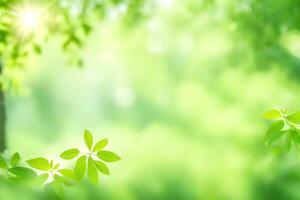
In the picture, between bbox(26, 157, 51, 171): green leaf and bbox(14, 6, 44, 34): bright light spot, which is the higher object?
bbox(14, 6, 44, 34): bright light spot

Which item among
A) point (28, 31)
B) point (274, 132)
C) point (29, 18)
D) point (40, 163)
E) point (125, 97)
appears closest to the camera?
point (40, 163)

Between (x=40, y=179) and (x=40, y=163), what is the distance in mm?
53

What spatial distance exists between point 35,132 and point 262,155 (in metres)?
11.3

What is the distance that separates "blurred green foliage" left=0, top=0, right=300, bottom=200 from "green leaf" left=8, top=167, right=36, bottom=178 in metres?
3.65

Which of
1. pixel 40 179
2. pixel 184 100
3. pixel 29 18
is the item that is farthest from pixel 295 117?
pixel 184 100

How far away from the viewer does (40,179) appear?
154 centimetres

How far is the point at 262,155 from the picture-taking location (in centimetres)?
1357

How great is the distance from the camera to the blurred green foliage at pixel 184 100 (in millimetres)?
8562

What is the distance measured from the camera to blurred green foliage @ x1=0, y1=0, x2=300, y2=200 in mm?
8562

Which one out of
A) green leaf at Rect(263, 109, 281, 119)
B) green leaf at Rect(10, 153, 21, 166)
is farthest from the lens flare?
green leaf at Rect(263, 109, 281, 119)

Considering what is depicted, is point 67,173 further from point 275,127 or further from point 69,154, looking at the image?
point 275,127

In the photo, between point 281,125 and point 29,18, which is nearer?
point 281,125

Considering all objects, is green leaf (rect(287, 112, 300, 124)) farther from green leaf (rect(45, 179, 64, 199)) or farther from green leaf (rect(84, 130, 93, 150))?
green leaf (rect(45, 179, 64, 199))

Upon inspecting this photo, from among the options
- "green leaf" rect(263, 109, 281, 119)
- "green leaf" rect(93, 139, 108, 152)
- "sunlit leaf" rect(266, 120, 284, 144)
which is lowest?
"green leaf" rect(93, 139, 108, 152)
